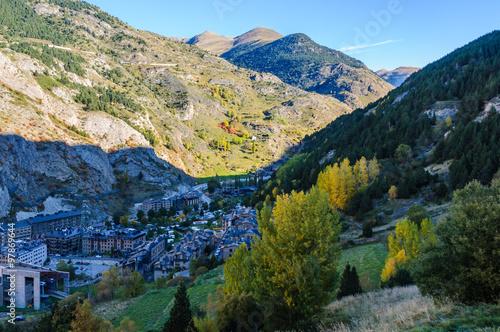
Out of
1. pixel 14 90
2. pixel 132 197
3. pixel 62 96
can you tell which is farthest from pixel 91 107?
pixel 132 197

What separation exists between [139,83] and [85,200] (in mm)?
130228

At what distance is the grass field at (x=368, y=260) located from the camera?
27281 millimetres

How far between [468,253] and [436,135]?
7357 cm

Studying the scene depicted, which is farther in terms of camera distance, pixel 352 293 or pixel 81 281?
pixel 81 281

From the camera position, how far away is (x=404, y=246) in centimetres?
2500

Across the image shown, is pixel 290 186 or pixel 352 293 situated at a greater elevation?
pixel 290 186

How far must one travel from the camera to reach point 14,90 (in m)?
101

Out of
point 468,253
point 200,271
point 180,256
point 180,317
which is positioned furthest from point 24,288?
point 468,253

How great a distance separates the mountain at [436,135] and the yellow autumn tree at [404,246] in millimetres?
22151

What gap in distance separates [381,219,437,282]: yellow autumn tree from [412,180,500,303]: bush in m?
12.8

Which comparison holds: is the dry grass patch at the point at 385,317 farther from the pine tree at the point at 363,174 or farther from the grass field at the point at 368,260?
the pine tree at the point at 363,174

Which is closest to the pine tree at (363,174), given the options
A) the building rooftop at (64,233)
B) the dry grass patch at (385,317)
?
the dry grass patch at (385,317)

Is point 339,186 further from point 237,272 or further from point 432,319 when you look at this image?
point 432,319

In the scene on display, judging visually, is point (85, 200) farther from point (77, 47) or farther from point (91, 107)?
point (77, 47)
